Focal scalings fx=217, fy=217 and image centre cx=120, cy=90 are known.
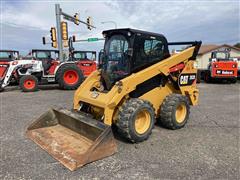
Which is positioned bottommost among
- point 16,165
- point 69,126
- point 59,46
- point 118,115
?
point 16,165

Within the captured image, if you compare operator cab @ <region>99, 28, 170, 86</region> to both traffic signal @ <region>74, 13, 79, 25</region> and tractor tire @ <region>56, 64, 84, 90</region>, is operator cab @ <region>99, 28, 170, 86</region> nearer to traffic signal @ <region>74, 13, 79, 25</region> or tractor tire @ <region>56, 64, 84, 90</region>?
tractor tire @ <region>56, 64, 84, 90</region>

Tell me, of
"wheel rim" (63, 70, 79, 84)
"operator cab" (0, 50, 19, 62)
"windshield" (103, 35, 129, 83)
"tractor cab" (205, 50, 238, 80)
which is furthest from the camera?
"tractor cab" (205, 50, 238, 80)

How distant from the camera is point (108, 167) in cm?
337

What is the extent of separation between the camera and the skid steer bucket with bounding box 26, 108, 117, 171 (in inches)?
136

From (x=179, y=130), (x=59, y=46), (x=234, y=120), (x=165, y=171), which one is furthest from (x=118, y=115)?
(x=59, y=46)

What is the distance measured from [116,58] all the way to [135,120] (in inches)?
58.9

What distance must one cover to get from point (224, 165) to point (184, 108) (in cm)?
185

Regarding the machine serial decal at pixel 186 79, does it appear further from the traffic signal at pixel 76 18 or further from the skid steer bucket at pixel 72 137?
the traffic signal at pixel 76 18

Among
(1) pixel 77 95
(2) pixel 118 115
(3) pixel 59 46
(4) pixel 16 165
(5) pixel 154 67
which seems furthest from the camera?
(3) pixel 59 46

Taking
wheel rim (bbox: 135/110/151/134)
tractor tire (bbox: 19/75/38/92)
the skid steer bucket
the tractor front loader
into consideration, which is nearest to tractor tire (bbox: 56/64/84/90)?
tractor tire (bbox: 19/75/38/92)

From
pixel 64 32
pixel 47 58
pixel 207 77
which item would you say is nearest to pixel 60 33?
pixel 64 32

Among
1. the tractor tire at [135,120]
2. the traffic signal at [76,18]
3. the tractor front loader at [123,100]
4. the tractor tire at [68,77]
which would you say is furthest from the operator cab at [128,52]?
the traffic signal at [76,18]

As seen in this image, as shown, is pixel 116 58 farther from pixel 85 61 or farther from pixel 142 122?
pixel 85 61

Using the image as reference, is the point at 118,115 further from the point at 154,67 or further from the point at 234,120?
the point at 234,120
